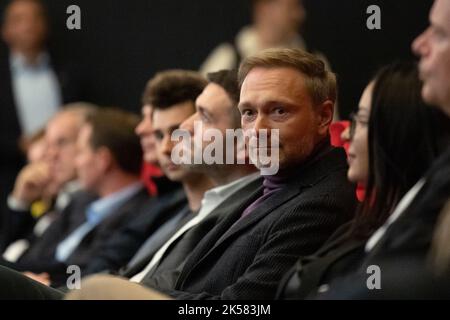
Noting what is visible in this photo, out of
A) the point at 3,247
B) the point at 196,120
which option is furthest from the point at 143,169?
Answer: the point at 196,120

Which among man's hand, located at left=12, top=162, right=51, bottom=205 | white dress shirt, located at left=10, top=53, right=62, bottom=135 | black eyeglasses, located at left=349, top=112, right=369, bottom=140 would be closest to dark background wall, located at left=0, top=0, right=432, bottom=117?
white dress shirt, located at left=10, top=53, right=62, bottom=135

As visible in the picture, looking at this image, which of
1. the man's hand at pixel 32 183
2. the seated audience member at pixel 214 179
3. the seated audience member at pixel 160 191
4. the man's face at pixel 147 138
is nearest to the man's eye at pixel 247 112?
the seated audience member at pixel 214 179

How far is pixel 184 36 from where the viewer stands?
6281mm

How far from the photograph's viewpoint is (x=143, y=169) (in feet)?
15.4

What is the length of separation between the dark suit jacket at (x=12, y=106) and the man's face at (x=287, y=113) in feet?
12.2

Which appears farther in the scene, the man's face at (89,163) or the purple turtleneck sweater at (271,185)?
the man's face at (89,163)

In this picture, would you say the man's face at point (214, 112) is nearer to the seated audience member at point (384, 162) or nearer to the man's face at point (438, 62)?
the seated audience member at point (384, 162)

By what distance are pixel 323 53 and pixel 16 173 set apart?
207 cm

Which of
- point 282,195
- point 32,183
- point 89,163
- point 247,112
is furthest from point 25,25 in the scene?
point 282,195

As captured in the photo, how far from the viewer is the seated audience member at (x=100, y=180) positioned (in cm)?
462

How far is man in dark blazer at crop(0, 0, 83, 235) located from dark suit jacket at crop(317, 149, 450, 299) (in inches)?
178

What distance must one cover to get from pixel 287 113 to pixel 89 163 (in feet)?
6.59

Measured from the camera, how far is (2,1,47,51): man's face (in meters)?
6.59

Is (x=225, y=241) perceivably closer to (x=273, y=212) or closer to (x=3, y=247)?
(x=273, y=212)
